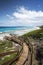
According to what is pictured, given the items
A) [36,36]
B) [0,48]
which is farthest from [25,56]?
[36,36]

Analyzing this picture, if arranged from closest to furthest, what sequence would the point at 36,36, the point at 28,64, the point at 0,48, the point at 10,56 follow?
1. the point at 28,64
2. the point at 10,56
3. the point at 0,48
4. the point at 36,36

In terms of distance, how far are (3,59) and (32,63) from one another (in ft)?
5.02

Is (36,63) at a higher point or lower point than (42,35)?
lower

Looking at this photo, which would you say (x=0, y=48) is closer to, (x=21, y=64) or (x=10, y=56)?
(x=10, y=56)

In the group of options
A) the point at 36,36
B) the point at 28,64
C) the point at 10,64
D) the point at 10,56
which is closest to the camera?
the point at 10,64

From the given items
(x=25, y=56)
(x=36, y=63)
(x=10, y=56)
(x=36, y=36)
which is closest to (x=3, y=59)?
(x=10, y=56)

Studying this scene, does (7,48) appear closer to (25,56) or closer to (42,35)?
(25,56)

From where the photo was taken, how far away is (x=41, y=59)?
26.7 feet

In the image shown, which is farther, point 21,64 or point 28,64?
point 28,64

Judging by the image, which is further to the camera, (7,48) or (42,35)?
(42,35)

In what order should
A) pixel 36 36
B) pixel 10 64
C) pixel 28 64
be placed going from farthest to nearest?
pixel 36 36 < pixel 28 64 < pixel 10 64

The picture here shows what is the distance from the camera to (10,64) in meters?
6.00

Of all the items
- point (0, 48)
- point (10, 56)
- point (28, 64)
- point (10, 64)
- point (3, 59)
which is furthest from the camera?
point (0, 48)

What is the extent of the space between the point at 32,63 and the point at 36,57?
3.26 feet
